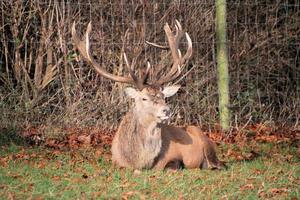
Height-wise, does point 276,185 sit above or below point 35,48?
below

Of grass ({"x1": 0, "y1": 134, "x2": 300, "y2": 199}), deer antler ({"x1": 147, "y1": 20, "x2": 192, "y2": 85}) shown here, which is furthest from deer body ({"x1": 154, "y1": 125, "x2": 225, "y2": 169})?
deer antler ({"x1": 147, "y1": 20, "x2": 192, "y2": 85})

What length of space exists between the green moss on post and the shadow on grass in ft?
9.43

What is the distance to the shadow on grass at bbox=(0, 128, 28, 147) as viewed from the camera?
9125 mm

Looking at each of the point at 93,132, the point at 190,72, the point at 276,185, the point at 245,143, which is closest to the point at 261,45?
the point at 190,72

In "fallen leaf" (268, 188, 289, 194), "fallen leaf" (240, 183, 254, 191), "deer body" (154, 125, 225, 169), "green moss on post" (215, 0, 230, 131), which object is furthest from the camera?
"green moss on post" (215, 0, 230, 131)

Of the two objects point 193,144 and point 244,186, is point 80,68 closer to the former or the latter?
point 193,144

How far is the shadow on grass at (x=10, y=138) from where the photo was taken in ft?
29.9

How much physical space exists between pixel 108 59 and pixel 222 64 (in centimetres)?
170

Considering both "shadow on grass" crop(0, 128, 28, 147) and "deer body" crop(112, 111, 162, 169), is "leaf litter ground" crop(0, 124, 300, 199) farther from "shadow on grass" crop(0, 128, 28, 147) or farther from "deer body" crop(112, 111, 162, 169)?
"deer body" crop(112, 111, 162, 169)

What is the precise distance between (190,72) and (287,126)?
1.67 metres

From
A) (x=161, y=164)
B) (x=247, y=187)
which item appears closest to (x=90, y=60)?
(x=161, y=164)

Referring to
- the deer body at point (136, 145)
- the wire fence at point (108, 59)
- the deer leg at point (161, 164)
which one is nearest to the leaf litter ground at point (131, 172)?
the deer body at point (136, 145)

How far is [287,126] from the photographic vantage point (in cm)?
1082

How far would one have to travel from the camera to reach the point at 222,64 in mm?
10312
